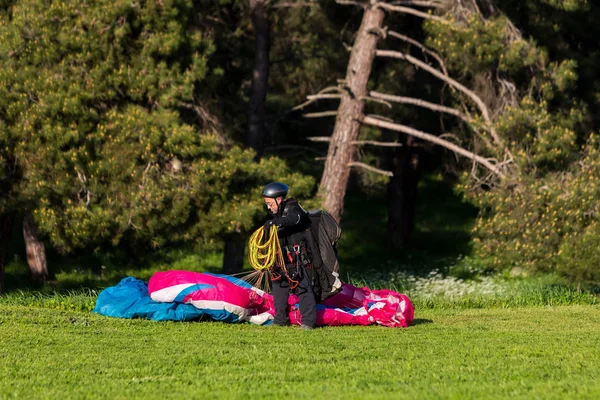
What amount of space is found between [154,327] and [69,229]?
7.46 meters

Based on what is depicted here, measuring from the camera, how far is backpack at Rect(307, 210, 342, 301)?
428 inches

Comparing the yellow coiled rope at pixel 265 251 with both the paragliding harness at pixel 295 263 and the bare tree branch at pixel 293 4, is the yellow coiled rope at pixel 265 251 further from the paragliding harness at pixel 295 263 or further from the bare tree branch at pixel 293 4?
the bare tree branch at pixel 293 4

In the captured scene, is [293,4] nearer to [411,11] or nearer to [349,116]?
[349,116]

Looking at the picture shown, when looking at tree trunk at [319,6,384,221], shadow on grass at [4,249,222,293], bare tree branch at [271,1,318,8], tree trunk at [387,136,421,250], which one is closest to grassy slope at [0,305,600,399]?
tree trunk at [319,6,384,221]

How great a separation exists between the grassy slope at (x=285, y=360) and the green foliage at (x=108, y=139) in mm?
6049

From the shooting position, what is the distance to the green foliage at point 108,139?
17.5 meters

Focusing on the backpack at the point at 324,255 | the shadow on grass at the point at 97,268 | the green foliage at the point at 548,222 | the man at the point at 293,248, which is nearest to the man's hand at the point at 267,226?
the man at the point at 293,248

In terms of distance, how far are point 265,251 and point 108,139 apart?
746 centimetres

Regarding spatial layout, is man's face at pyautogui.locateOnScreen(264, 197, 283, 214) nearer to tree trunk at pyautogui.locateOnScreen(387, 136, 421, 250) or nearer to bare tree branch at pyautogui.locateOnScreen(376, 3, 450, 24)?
bare tree branch at pyautogui.locateOnScreen(376, 3, 450, 24)

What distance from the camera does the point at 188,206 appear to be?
17.8 meters

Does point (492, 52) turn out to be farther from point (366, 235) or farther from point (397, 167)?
point (366, 235)

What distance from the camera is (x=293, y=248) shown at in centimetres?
1089

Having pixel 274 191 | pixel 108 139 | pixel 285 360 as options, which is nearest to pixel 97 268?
pixel 108 139

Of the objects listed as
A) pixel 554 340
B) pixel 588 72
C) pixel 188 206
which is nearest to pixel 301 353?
pixel 554 340
